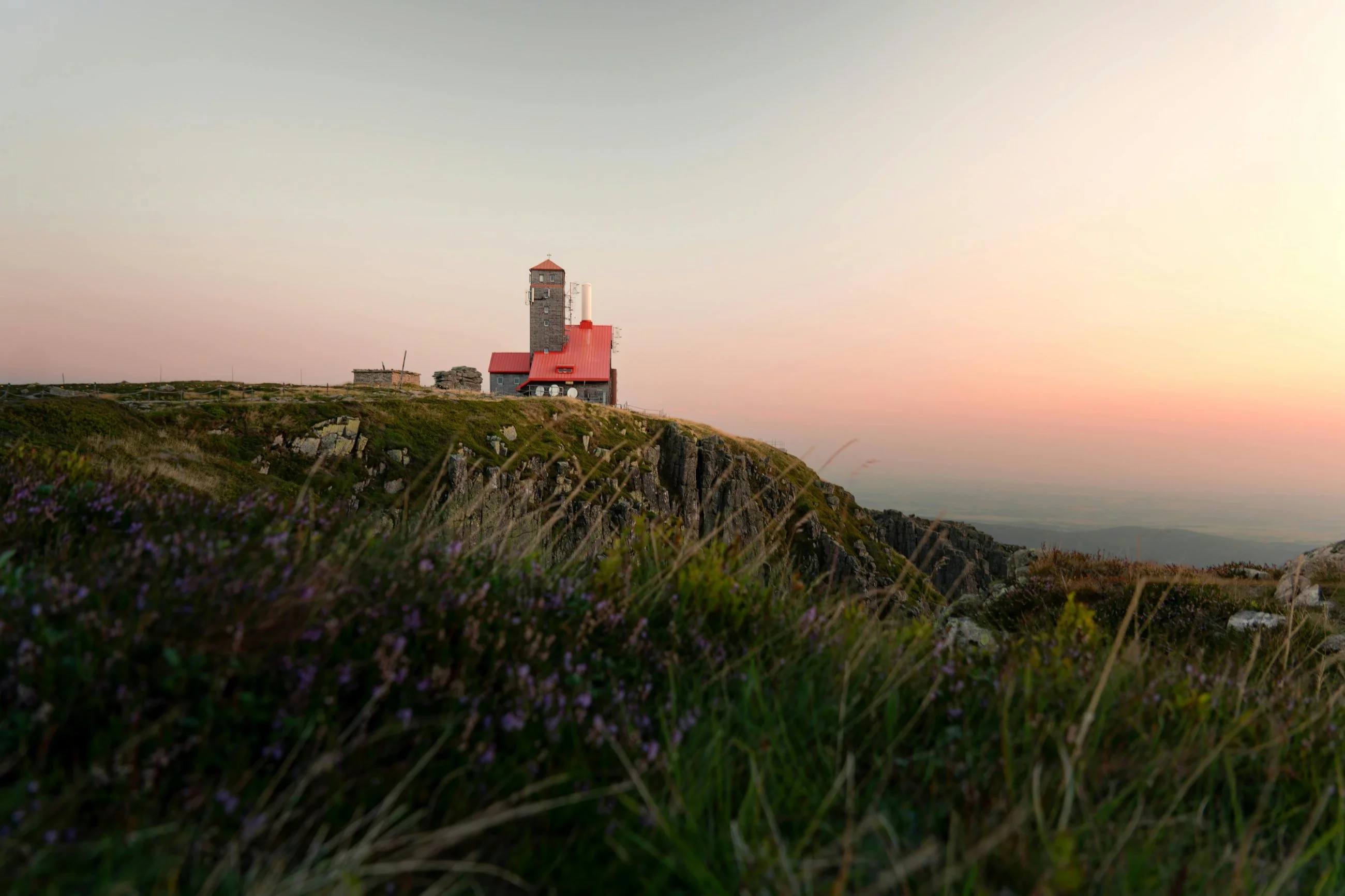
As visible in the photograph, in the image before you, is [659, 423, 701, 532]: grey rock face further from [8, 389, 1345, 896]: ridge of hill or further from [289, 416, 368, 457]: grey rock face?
[8, 389, 1345, 896]: ridge of hill

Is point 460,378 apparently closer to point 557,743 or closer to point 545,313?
point 545,313

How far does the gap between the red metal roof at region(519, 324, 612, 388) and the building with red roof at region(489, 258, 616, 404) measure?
2.5 inches

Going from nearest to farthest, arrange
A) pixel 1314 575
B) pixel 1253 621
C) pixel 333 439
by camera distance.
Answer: pixel 1253 621, pixel 1314 575, pixel 333 439

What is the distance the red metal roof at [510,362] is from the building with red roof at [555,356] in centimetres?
6

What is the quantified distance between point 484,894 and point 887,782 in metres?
1.67

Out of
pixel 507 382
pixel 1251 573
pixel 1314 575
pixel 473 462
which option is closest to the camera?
pixel 1314 575

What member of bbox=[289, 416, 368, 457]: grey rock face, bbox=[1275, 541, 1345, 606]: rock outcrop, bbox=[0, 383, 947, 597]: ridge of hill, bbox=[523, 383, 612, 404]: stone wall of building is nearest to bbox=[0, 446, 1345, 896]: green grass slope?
bbox=[0, 383, 947, 597]: ridge of hill

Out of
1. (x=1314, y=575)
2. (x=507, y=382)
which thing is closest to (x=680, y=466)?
(x=507, y=382)

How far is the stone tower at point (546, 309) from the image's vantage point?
8719cm

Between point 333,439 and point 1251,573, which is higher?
point 333,439

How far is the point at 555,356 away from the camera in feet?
283

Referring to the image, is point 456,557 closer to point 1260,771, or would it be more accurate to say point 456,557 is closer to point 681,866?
→ point 681,866

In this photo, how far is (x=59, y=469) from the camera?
17.6ft

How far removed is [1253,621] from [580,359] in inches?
3109
